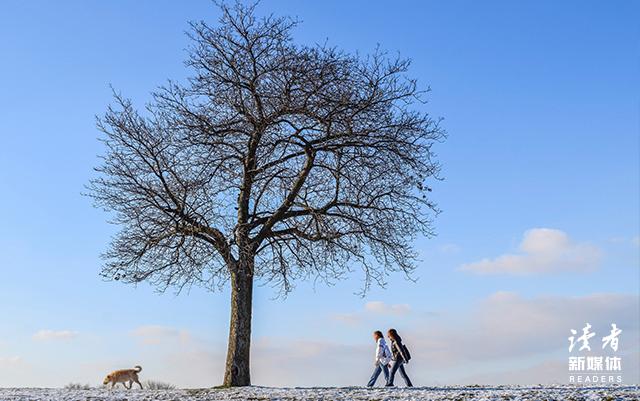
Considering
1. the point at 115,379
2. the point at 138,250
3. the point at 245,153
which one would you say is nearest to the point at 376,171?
the point at 245,153

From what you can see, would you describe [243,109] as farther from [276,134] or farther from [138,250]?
[138,250]

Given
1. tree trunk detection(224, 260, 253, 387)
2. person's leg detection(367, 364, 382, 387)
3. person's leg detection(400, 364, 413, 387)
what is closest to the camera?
person's leg detection(400, 364, 413, 387)

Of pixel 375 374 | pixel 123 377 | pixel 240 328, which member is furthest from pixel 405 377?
pixel 123 377

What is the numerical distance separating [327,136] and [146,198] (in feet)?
19.4

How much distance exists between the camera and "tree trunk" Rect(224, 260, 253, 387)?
22.9m

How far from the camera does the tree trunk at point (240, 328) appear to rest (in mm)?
22922

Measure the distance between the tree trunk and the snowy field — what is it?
127 centimetres

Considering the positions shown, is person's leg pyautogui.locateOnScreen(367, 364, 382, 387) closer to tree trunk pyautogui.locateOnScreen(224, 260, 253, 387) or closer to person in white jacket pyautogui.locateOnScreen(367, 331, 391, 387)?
person in white jacket pyautogui.locateOnScreen(367, 331, 391, 387)

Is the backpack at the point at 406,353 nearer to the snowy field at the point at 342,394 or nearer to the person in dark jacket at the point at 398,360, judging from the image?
the person in dark jacket at the point at 398,360

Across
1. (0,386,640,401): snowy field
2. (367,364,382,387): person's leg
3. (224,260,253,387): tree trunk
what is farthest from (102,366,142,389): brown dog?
(367,364,382,387): person's leg

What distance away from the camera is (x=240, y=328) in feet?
76.2

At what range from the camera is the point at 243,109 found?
22797mm

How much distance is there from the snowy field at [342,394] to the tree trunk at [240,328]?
1.27m

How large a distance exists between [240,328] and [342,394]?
16.3 ft
